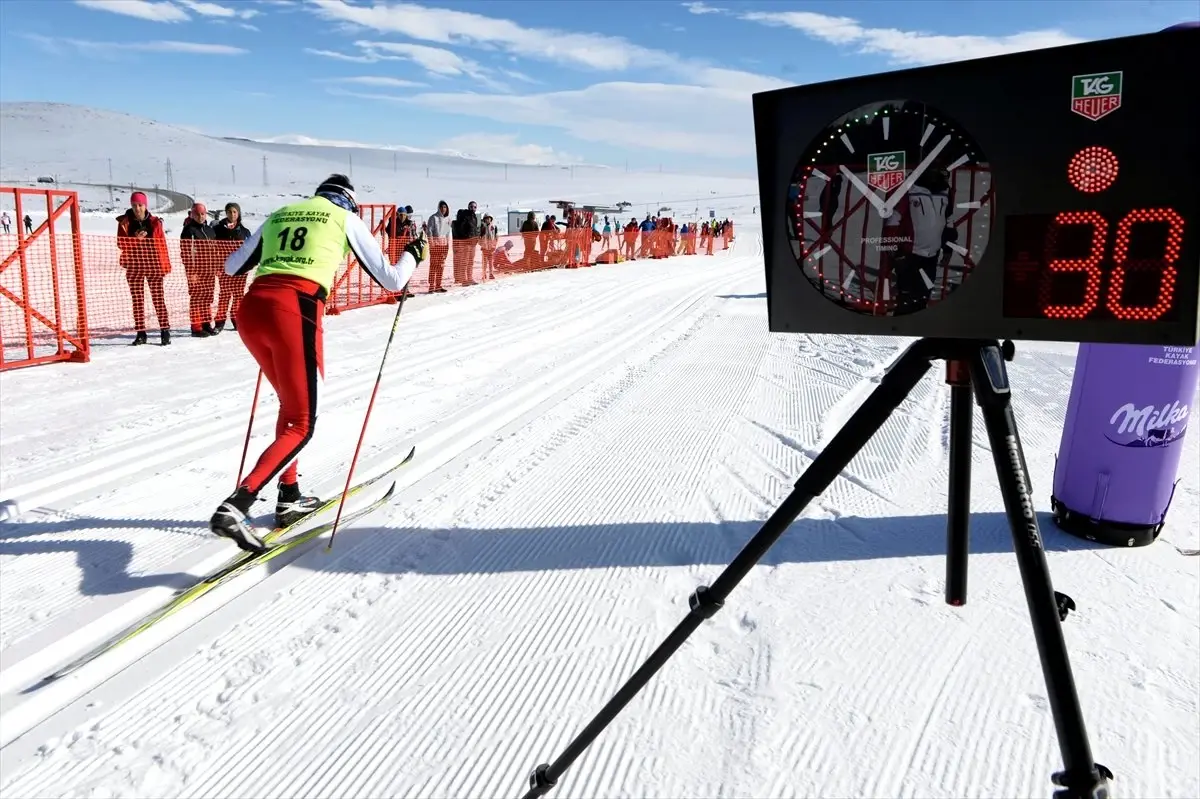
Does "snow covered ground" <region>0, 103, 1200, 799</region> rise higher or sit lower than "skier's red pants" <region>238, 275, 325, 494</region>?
lower

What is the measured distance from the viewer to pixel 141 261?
9398mm

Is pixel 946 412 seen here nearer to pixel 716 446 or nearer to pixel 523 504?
pixel 716 446

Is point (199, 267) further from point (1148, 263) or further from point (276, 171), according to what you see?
point (276, 171)

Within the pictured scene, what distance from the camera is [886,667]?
8.84 ft

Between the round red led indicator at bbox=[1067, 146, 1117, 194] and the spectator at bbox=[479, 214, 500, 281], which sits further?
the spectator at bbox=[479, 214, 500, 281]

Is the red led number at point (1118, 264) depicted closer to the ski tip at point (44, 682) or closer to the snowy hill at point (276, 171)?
the ski tip at point (44, 682)

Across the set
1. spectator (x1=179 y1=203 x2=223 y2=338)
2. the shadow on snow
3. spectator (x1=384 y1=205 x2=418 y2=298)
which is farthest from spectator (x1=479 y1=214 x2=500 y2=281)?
the shadow on snow

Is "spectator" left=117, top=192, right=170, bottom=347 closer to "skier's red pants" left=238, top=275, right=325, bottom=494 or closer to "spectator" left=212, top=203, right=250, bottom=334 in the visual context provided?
"spectator" left=212, top=203, right=250, bottom=334

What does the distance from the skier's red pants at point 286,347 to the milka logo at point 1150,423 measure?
386 centimetres

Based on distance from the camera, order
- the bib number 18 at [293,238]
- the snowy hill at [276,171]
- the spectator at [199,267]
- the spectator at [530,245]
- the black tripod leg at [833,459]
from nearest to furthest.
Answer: the black tripod leg at [833,459]
the bib number 18 at [293,238]
the spectator at [199,267]
the spectator at [530,245]
the snowy hill at [276,171]

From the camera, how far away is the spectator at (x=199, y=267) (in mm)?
9961

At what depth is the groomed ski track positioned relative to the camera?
7.45ft

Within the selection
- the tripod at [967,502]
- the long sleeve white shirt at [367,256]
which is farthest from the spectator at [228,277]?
the tripod at [967,502]

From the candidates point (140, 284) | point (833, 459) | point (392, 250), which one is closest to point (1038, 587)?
point (833, 459)
